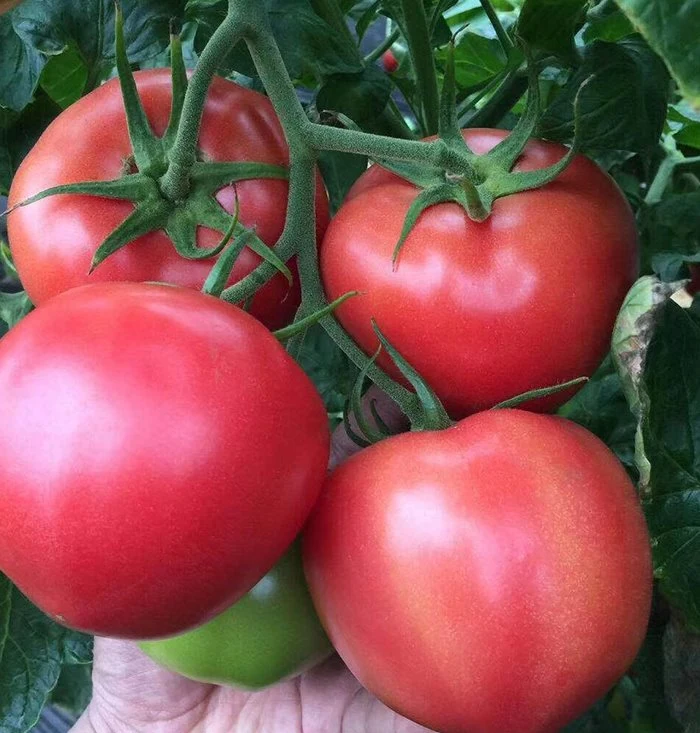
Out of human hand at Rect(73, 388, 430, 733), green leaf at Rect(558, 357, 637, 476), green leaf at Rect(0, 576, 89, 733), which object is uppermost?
green leaf at Rect(0, 576, 89, 733)

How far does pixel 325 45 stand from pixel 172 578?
43cm

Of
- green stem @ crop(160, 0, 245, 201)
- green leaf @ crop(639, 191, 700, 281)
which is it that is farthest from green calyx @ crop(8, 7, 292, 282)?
green leaf @ crop(639, 191, 700, 281)

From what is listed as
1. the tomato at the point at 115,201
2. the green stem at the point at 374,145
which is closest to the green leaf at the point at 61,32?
the tomato at the point at 115,201

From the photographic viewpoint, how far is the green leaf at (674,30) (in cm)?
37

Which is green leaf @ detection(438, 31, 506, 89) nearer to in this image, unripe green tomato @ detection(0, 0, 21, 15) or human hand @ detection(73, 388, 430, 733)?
human hand @ detection(73, 388, 430, 733)

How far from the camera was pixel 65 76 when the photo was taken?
2.52 feet

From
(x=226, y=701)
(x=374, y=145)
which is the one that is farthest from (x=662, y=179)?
(x=226, y=701)

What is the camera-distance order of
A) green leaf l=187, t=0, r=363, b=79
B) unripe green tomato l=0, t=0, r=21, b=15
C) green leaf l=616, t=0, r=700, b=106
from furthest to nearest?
green leaf l=187, t=0, r=363, b=79 → unripe green tomato l=0, t=0, r=21, b=15 → green leaf l=616, t=0, r=700, b=106

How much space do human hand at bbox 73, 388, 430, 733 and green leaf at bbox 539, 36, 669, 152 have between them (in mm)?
327

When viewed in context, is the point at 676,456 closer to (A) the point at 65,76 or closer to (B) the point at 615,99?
(B) the point at 615,99

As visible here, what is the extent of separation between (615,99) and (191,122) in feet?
0.93

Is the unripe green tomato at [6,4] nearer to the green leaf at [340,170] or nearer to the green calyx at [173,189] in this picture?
the green calyx at [173,189]

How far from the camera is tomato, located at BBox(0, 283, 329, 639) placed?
39 centimetres

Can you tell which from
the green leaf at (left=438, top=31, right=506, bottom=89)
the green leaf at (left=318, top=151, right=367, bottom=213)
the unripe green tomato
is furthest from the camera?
the green leaf at (left=438, top=31, right=506, bottom=89)
